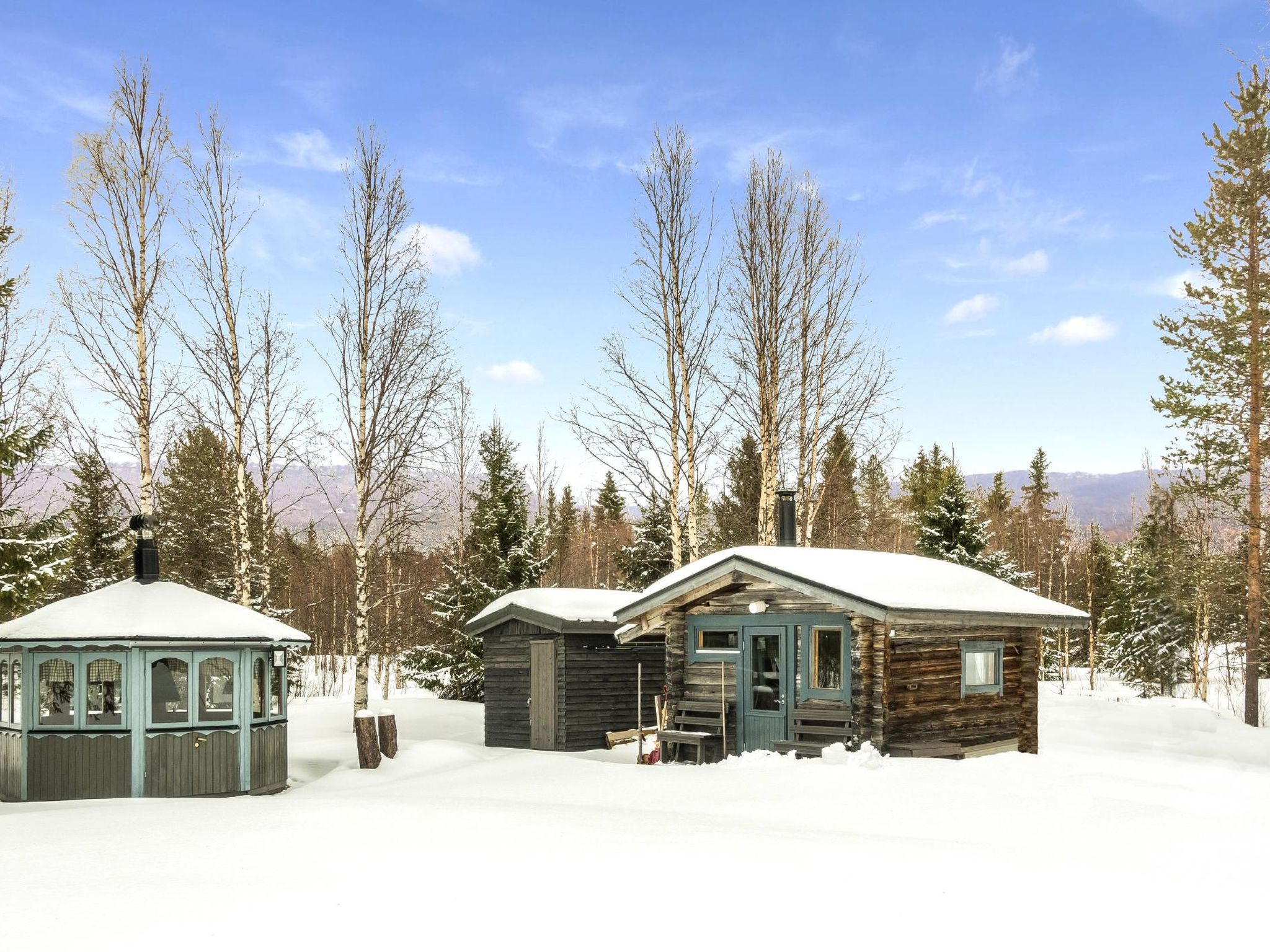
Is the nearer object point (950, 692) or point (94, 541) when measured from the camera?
point (950, 692)

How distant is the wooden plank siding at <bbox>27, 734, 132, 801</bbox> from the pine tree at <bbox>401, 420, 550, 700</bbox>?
1479 centimetres

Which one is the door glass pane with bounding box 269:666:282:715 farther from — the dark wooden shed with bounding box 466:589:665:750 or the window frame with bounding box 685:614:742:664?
the window frame with bounding box 685:614:742:664

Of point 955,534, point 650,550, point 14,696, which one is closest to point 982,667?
point 955,534

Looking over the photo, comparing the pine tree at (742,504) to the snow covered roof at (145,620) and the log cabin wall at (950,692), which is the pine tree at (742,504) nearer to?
the log cabin wall at (950,692)

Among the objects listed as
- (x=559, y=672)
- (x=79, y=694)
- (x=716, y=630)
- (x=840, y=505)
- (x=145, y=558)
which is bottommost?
(x=559, y=672)

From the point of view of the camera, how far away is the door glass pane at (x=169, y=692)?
54.1 ft

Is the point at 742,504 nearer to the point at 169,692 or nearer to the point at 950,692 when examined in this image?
the point at 950,692

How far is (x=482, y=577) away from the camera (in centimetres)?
3153

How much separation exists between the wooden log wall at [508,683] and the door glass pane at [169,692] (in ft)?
24.2

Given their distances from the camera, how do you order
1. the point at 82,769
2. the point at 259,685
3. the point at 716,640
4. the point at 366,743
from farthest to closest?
the point at 366,743 < the point at 716,640 < the point at 259,685 < the point at 82,769

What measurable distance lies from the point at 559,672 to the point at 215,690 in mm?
7546

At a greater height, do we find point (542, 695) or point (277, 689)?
point (277, 689)

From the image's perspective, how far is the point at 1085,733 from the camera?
82.2ft

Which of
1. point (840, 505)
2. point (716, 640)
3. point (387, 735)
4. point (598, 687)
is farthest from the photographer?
point (840, 505)
